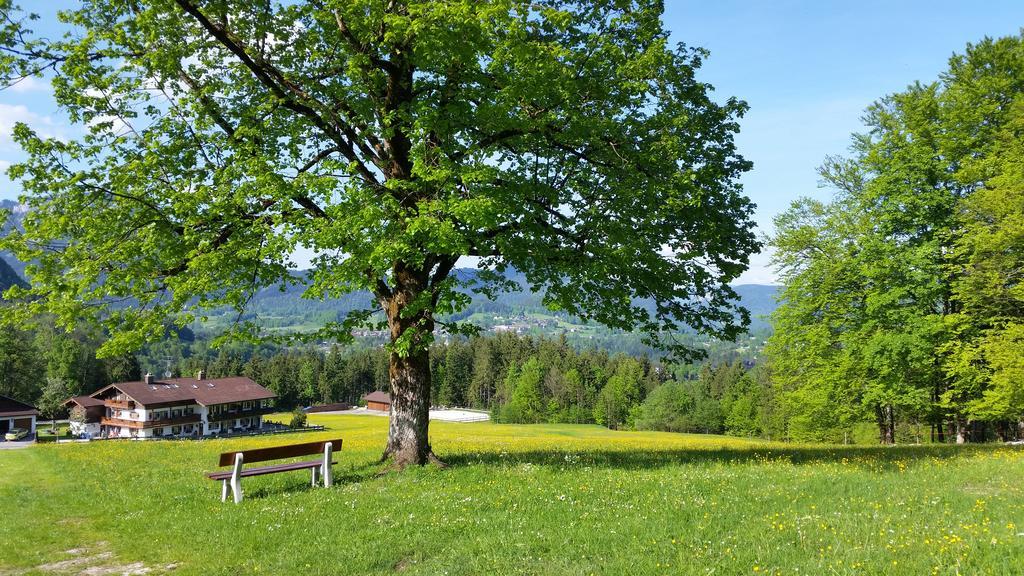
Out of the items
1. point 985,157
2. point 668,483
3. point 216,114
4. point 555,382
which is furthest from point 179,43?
point 555,382

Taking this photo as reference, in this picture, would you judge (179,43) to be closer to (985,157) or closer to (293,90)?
(293,90)

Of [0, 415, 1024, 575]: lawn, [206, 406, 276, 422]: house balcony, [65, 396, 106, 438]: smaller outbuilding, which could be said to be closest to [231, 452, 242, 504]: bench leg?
[0, 415, 1024, 575]: lawn

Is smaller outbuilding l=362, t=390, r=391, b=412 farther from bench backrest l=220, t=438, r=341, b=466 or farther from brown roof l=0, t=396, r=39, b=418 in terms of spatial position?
bench backrest l=220, t=438, r=341, b=466

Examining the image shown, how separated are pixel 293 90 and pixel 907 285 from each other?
2721 cm

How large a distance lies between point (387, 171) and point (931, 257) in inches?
985

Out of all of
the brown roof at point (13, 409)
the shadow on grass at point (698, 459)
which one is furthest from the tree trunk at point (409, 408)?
the brown roof at point (13, 409)

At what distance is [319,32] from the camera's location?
15531mm

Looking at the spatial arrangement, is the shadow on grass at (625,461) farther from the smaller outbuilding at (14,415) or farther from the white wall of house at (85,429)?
the white wall of house at (85,429)

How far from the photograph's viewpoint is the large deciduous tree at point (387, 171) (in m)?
12.9

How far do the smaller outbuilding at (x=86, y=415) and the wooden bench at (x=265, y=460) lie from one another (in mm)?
→ 86427

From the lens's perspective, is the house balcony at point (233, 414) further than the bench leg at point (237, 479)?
Yes

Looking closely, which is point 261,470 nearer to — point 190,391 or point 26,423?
point 190,391

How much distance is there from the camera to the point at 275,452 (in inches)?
576

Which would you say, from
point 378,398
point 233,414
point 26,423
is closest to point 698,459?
point 233,414
